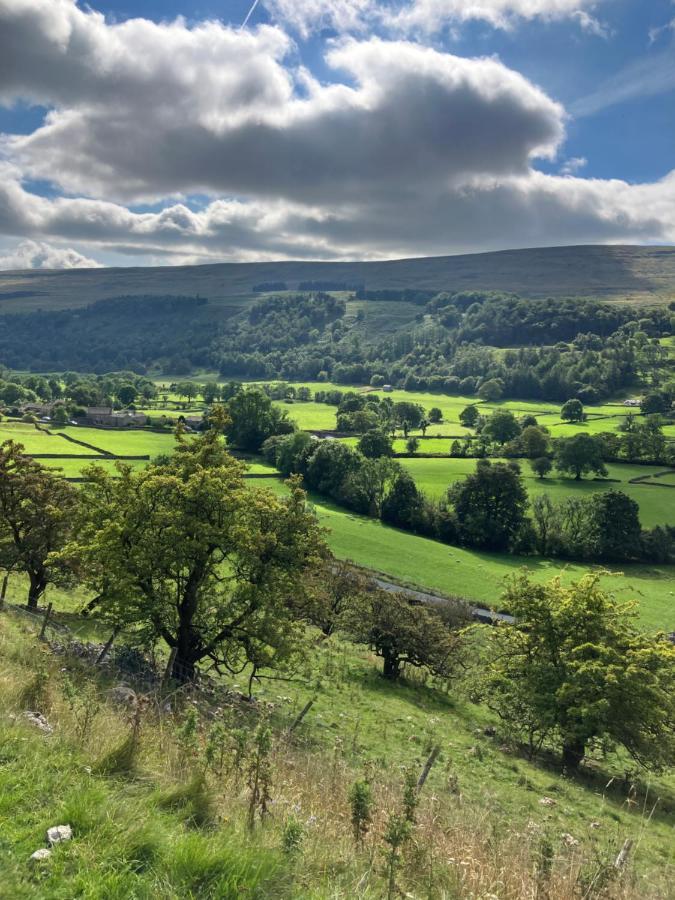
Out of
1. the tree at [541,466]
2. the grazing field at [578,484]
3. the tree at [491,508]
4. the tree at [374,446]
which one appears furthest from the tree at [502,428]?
the tree at [491,508]

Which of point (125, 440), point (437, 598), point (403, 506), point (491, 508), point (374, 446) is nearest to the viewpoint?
point (437, 598)

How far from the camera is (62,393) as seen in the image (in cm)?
18988

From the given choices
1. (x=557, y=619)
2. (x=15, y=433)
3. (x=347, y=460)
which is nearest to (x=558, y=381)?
(x=347, y=460)

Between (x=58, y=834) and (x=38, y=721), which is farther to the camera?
(x=38, y=721)

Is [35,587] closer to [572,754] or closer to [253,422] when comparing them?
[572,754]

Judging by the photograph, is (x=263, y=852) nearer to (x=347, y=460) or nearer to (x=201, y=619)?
Result: (x=201, y=619)

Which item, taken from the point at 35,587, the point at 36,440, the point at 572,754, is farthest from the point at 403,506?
the point at 36,440

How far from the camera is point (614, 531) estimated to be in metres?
69.2

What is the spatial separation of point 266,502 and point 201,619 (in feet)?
17.0

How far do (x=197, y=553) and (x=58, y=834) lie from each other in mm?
14867

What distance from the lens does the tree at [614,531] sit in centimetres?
6944

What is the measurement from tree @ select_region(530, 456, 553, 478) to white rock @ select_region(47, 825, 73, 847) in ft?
323

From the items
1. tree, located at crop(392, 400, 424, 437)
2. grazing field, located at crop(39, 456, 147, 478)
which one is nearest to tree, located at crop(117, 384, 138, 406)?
tree, located at crop(392, 400, 424, 437)

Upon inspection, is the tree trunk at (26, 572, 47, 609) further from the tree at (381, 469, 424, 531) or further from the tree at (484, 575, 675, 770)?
the tree at (381, 469, 424, 531)
